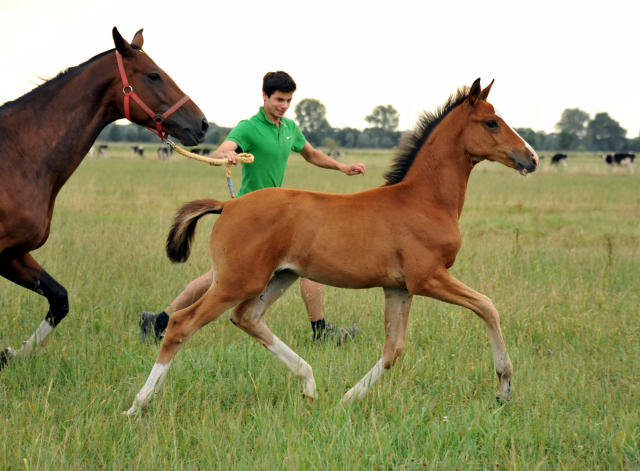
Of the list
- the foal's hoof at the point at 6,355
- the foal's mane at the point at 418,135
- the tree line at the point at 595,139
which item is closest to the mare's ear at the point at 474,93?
the foal's mane at the point at 418,135

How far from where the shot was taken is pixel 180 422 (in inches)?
140

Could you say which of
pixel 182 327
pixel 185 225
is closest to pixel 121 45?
pixel 185 225

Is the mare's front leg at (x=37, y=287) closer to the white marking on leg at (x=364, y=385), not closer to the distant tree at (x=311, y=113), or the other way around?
the white marking on leg at (x=364, y=385)

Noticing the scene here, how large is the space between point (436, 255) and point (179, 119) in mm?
2080

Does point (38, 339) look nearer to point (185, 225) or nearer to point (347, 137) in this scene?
point (185, 225)

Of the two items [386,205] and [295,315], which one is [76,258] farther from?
[386,205]

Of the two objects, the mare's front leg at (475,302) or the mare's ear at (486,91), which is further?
the mare's ear at (486,91)

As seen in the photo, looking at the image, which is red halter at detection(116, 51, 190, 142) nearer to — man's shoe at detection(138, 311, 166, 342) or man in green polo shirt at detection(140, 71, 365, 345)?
A: man in green polo shirt at detection(140, 71, 365, 345)

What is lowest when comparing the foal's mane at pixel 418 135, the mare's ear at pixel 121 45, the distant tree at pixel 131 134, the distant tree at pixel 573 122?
the distant tree at pixel 131 134

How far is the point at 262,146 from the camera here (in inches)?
186

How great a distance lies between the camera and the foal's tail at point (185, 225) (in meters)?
3.89

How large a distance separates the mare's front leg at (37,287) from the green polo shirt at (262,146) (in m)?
1.68

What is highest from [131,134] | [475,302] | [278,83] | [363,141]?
[278,83]

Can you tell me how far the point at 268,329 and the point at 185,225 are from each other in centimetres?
88
